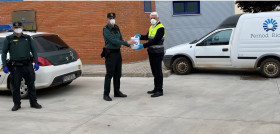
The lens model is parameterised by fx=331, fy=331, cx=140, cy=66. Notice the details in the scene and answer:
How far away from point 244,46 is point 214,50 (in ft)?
2.72

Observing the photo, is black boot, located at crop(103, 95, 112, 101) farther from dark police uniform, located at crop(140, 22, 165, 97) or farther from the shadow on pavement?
the shadow on pavement

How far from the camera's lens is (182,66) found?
392 inches

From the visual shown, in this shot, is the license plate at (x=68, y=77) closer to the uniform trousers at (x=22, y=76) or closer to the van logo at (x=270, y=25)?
the uniform trousers at (x=22, y=76)

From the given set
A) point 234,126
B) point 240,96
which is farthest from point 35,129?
point 240,96

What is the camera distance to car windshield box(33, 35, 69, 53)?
24.1 feet

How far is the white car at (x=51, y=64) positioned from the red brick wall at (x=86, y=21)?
429cm

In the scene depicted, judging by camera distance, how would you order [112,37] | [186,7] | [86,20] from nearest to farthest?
1. [112,37]
2. [86,20]
3. [186,7]

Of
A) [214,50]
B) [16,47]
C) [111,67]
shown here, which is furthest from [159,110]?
[214,50]

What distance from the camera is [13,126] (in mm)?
5477

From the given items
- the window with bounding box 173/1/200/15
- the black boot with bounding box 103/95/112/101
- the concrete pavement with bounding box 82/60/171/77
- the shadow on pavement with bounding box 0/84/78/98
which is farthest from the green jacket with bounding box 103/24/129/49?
the window with bounding box 173/1/200/15

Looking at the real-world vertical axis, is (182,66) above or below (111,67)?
below

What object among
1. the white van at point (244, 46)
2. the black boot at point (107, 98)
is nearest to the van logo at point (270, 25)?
the white van at point (244, 46)

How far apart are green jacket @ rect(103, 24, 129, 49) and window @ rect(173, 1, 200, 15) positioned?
9179 millimetres

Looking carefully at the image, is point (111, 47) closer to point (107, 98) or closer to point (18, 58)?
point (107, 98)
